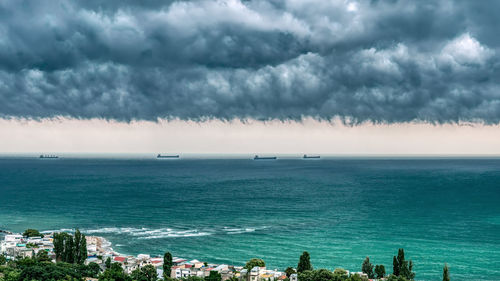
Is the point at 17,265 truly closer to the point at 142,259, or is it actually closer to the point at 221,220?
the point at 142,259

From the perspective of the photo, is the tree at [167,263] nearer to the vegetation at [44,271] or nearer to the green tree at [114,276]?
the green tree at [114,276]

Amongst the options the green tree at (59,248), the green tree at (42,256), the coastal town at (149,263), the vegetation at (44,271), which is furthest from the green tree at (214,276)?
the green tree at (42,256)

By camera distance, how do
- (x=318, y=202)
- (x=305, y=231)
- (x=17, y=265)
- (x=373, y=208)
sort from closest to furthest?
(x=17, y=265) < (x=305, y=231) < (x=373, y=208) < (x=318, y=202)

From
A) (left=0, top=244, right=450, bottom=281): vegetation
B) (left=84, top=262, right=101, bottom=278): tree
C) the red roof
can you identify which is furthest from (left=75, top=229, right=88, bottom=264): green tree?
(left=84, top=262, right=101, bottom=278): tree

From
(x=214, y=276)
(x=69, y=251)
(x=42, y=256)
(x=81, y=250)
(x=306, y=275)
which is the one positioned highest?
(x=81, y=250)

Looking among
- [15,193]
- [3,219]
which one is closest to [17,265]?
[3,219]

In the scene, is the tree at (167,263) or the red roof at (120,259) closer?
the tree at (167,263)

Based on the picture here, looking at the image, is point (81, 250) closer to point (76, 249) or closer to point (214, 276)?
point (76, 249)

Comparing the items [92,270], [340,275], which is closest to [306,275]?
[340,275]
